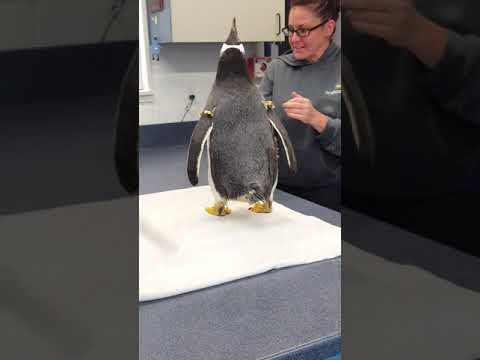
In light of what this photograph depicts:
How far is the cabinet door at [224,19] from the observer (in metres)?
1.48

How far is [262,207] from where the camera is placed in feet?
2.35

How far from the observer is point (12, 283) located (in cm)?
12

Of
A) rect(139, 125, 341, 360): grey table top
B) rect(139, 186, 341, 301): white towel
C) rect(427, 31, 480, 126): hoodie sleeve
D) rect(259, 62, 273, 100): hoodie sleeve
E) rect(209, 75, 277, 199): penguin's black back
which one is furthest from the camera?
rect(259, 62, 273, 100): hoodie sleeve

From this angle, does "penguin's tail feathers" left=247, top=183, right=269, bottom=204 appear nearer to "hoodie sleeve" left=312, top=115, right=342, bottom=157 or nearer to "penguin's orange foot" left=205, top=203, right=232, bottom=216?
"penguin's orange foot" left=205, top=203, right=232, bottom=216

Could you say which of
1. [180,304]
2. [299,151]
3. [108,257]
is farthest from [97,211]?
[299,151]

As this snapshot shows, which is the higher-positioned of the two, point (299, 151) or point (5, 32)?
point (5, 32)

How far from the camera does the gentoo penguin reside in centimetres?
66

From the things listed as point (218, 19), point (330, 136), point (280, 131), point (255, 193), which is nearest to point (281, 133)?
point (280, 131)

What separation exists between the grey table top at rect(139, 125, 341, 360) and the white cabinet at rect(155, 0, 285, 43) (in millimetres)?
1107

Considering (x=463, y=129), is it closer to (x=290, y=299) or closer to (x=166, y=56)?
(x=290, y=299)

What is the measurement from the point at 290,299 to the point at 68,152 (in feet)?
1.29

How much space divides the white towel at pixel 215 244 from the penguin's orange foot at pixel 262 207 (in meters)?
0.01

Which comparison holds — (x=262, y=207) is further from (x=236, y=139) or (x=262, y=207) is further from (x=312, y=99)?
(x=312, y=99)

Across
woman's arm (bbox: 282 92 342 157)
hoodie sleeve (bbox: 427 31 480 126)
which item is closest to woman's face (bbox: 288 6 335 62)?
woman's arm (bbox: 282 92 342 157)
